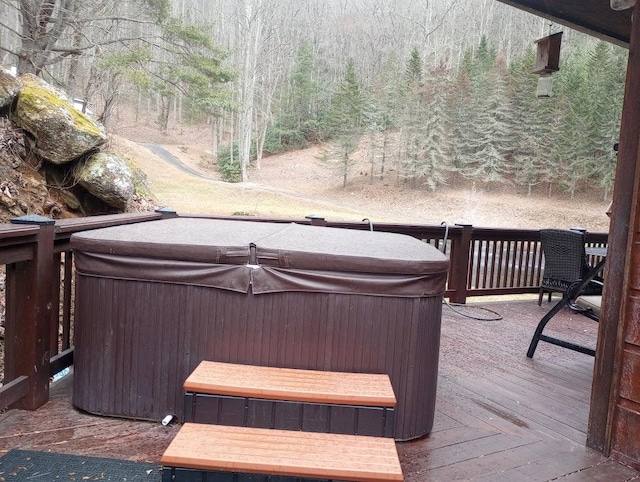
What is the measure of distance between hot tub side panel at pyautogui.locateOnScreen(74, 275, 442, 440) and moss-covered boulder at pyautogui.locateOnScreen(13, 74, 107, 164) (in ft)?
16.0

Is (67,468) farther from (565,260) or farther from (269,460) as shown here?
(565,260)

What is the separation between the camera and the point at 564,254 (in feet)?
12.7

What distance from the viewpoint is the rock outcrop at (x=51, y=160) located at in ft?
20.5

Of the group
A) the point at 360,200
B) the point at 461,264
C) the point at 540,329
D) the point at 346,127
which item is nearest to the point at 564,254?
the point at 540,329

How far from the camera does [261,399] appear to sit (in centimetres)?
195

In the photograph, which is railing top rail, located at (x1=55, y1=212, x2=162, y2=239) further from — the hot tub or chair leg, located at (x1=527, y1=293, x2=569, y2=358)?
chair leg, located at (x1=527, y1=293, x2=569, y2=358)

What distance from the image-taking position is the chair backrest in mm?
3748

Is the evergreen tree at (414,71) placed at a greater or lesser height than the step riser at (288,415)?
greater

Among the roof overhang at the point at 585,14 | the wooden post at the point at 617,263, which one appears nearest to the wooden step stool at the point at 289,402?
the wooden post at the point at 617,263

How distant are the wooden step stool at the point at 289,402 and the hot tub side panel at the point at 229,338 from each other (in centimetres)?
19

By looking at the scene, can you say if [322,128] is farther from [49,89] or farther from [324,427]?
[324,427]

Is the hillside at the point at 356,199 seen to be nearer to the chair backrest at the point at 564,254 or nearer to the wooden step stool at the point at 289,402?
the chair backrest at the point at 564,254

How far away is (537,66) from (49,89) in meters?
6.10

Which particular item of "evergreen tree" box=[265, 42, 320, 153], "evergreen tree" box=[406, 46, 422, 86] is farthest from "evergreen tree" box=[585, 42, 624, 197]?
"evergreen tree" box=[265, 42, 320, 153]
